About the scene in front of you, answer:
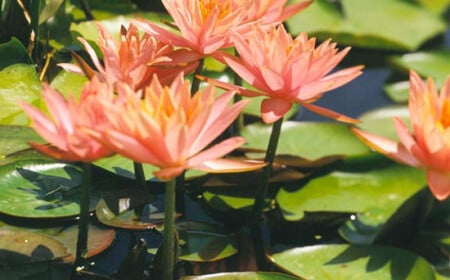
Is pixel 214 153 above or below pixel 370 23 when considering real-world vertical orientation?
below

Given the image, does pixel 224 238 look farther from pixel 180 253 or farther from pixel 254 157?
pixel 254 157

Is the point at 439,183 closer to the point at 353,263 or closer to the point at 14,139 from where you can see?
the point at 353,263

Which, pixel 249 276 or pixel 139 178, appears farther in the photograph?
pixel 139 178

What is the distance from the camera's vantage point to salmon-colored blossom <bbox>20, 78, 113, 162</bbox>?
3.46 ft

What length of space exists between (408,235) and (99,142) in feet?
2.78

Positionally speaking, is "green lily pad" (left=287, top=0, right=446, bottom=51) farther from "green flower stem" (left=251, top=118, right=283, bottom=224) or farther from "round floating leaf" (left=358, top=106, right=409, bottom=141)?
"green flower stem" (left=251, top=118, right=283, bottom=224)

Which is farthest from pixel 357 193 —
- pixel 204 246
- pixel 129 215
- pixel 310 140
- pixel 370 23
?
pixel 370 23

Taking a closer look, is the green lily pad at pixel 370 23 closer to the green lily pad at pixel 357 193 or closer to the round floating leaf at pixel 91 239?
the green lily pad at pixel 357 193

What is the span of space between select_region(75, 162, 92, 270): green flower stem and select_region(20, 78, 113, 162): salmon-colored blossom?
5.1 inches

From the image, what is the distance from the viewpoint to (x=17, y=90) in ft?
5.17

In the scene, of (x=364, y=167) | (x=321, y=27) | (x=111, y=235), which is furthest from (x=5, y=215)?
(x=321, y=27)

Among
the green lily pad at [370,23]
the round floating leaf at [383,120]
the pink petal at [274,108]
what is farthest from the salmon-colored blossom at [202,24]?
the green lily pad at [370,23]

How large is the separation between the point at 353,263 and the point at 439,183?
0.23m

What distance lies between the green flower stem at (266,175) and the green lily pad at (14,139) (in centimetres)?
45
